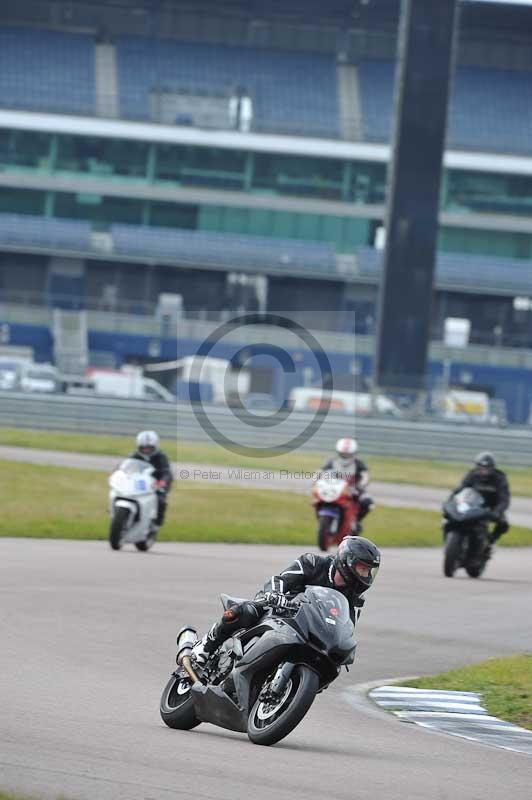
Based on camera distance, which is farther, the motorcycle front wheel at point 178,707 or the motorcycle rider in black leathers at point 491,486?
the motorcycle rider in black leathers at point 491,486

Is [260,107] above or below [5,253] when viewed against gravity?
above

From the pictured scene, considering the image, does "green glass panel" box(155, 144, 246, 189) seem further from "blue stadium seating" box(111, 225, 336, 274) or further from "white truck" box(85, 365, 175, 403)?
"white truck" box(85, 365, 175, 403)

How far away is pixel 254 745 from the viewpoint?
7234mm

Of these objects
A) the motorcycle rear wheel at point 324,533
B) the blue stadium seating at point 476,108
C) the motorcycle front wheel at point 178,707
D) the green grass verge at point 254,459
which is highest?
the blue stadium seating at point 476,108

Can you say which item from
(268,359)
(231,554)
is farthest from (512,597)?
(268,359)

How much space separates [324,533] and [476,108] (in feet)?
160

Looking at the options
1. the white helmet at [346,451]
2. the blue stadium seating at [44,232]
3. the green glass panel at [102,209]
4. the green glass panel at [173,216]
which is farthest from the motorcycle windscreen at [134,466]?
the green glass panel at [173,216]

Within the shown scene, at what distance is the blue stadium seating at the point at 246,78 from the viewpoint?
63625mm

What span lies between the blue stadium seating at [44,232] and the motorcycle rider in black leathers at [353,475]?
135ft

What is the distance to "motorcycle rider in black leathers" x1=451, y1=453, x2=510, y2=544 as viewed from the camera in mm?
18516

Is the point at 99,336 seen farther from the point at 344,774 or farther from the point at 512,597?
the point at 344,774

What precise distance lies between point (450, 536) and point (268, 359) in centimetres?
3603

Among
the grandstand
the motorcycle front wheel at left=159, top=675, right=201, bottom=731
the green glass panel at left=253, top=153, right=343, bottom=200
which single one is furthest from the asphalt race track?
the green glass panel at left=253, top=153, right=343, bottom=200

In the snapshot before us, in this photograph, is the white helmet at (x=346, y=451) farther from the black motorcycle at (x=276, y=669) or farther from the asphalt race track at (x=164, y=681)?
the black motorcycle at (x=276, y=669)
